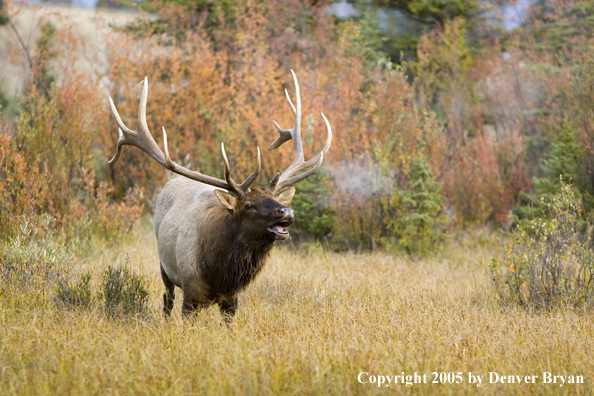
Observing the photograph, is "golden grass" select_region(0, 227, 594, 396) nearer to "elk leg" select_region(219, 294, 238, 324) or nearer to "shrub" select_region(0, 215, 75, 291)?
"elk leg" select_region(219, 294, 238, 324)

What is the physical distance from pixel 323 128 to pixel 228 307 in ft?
18.3

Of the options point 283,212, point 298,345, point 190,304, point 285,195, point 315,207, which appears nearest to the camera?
point 298,345

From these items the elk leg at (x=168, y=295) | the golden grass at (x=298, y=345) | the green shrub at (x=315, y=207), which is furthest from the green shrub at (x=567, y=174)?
the elk leg at (x=168, y=295)

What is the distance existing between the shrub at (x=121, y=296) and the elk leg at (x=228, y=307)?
59 cm

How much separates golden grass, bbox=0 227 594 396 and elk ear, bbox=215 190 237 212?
0.83m

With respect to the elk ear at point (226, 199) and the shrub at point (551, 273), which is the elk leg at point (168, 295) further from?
the shrub at point (551, 273)

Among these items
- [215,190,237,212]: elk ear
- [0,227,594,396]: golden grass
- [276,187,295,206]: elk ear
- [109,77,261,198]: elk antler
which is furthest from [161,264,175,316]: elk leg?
[276,187,295,206]: elk ear

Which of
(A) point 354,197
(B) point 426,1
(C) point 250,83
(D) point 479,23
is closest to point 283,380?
(A) point 354,197

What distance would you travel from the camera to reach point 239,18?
47.4 feet

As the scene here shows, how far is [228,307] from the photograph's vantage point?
4695 mm

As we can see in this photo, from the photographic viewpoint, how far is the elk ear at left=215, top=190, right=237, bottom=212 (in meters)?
4.38

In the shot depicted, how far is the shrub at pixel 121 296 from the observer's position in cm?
454

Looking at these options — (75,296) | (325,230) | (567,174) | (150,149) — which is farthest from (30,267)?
(567,174)

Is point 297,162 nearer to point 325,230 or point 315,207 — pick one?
point 315,207
